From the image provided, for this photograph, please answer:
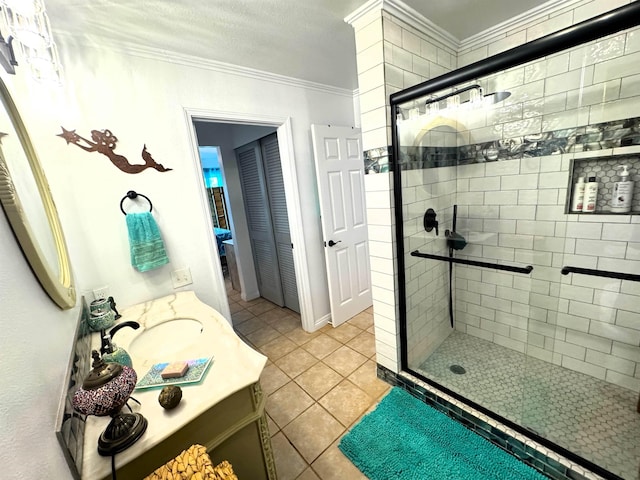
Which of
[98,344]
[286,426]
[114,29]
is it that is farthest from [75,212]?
[286,426]

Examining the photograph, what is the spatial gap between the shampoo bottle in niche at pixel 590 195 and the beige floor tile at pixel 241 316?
3.02m

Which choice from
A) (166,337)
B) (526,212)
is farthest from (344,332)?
(526,212)

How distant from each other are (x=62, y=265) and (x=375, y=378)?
1956 millimetres

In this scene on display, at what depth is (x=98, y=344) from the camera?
117 centimetres

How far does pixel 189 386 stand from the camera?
2.83 ft

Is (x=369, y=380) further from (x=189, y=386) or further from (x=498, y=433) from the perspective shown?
(x=189, y=386)

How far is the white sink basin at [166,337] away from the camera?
1.22m

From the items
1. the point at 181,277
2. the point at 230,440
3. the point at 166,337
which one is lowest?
the point at 230,440

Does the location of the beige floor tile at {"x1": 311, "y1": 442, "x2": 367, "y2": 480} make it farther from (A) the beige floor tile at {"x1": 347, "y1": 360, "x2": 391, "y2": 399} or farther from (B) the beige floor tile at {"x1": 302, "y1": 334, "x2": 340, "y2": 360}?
(B) the beige floor tile at {"x1": 302, "y1": 334, "x2": 340, "y2": 360}

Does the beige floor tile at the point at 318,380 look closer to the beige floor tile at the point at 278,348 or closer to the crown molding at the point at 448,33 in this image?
the beige floor tile at the point at 278,348

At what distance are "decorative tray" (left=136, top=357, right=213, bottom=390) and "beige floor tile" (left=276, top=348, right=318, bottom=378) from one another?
1.28m

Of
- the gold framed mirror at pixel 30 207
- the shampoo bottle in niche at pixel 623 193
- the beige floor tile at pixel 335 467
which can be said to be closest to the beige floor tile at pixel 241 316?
the beige floor tile at pixel 335 467

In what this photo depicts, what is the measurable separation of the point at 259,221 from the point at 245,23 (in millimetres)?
1981

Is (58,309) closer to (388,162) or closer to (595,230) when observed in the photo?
(388,162)
